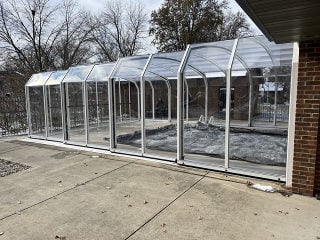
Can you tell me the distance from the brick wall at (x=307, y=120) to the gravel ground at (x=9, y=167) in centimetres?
540

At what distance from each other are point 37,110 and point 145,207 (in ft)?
24.2

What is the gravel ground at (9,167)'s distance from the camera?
17.5 ft

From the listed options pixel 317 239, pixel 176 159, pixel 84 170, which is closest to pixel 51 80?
pixel 84 170

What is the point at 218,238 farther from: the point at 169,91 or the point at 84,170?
the point at 169,91

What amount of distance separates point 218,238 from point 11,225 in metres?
2.51

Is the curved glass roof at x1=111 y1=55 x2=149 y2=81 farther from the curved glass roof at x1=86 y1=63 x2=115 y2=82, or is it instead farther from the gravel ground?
the gravel ground

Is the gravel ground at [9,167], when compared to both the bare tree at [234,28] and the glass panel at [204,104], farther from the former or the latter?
the bare tree at [234,28]

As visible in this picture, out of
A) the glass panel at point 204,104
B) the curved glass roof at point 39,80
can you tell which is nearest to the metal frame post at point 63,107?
the curved glass roof at point 39,80

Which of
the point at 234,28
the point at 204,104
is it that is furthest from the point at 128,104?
A: the point at 234,28

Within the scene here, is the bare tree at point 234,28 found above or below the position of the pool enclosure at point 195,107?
above

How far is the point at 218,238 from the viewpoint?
2.75 meters

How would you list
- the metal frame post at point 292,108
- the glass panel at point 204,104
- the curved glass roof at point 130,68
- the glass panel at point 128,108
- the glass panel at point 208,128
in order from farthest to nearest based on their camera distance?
the glass panel at point 128,108, the curved glass roof at point 130,68, the glass panel at point 208,128, the glass panel at point 204,104, the metal frame post at point 292,108

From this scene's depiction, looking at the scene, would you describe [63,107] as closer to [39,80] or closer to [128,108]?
[39,80]

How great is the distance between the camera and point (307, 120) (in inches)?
146
